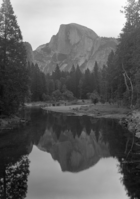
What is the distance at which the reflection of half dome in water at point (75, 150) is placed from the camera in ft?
37.5

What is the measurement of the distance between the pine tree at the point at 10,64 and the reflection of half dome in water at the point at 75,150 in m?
7.53

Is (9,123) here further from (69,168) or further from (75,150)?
(69,168)

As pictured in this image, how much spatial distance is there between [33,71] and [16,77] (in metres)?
65.5

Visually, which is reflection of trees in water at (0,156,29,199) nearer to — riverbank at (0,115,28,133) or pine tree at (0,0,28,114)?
riverbank at (0,115,28,133)

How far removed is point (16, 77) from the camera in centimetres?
2391

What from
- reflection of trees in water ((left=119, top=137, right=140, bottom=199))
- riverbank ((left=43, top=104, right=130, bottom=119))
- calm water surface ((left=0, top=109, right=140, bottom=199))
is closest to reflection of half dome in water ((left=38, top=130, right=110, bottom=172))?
calm water surface ((left=0, top=109, right=140, bottom=199))

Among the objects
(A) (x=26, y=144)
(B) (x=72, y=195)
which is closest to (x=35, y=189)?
(B) (x=72, y=195)

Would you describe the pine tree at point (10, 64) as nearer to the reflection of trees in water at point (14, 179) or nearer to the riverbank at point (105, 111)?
the reflection of trees in water at point (14, 179)

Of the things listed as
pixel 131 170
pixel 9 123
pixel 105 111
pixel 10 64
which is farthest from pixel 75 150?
pixel 105 111

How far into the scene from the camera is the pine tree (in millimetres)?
23328

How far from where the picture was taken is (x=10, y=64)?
24.0 m

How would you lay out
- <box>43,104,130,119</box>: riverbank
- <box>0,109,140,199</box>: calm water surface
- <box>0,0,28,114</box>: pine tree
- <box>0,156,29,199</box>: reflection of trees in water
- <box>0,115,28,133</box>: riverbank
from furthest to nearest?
<box>43,104,130,119</box>: riverbank, <box>0,0,28,114</box>: pine tree, <box>0,115,28,133</box>: riverbank, <box>0,109,140,199</box>: calm water surface, <box>0,156,29,199</box>: reflection of trees in water

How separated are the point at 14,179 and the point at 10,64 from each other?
56.6 ft

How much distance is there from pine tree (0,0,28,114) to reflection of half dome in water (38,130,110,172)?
753 centimetres
